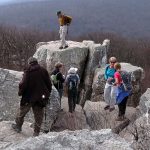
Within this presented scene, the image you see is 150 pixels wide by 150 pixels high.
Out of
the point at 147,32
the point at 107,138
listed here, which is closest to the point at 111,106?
the point at 107,138

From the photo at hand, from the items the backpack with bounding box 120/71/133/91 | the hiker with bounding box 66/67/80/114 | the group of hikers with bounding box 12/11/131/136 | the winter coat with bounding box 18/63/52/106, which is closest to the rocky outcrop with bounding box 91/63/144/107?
the group of hikers with bounding box 12/11/131/136

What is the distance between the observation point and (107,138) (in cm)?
507

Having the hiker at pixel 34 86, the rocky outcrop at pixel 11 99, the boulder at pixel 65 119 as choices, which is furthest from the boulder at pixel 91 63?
the hiker at pixel 34 86

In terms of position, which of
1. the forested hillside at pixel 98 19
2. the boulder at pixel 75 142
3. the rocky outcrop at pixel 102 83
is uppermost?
the boulder at pixel 75 142

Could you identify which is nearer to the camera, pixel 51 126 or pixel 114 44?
pixel 51 126

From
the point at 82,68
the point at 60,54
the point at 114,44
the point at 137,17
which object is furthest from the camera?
the point at 137,17

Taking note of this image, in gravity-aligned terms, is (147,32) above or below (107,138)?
below

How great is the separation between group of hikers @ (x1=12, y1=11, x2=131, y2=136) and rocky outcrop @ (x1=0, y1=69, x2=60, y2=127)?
464 mm

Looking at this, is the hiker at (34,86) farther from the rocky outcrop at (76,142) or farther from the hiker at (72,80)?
the rocky outcrop at (76,142)

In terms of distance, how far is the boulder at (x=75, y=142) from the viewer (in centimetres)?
485

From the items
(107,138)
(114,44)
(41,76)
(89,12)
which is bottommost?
(89,12)

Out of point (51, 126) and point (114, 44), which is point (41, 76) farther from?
point (114, 44)

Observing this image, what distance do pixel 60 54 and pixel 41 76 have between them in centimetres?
1248

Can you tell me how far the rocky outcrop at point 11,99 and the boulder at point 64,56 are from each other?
299 inches
